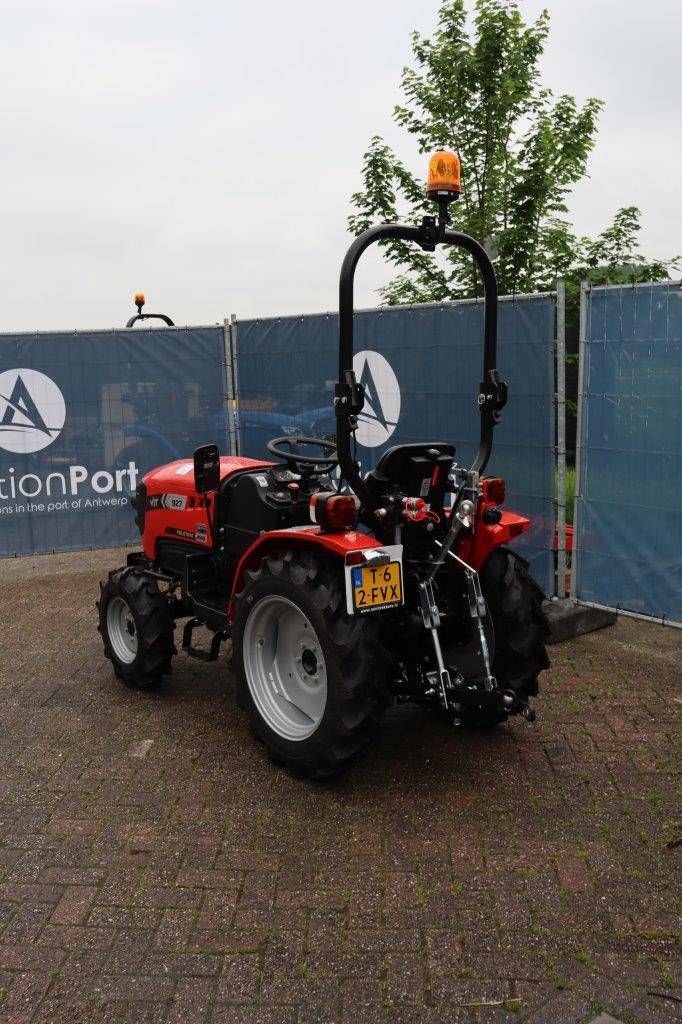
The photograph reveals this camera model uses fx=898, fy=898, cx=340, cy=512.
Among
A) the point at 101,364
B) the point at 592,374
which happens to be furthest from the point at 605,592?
the point at 101,364

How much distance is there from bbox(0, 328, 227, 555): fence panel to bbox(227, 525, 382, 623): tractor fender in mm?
4719

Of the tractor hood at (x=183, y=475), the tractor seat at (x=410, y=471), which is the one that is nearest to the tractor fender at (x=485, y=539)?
the tractor seat at (x=410, y=471)

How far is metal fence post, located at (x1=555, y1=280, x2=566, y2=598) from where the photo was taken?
5.53 meters

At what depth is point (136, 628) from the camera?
487cm

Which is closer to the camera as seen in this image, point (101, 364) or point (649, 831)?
point (649, 831)

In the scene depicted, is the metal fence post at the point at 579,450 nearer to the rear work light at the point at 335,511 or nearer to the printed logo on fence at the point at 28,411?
the rear work light at the point at 335,511

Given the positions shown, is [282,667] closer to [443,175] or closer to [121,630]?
[121,630]

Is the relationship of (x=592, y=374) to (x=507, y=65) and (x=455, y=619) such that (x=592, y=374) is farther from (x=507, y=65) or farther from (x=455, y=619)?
(x=507, y=65)

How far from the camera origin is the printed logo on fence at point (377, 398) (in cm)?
674

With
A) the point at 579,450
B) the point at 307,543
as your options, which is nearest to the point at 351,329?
the point at 307,543

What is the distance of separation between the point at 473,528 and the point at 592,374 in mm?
2080

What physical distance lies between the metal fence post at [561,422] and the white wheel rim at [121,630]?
2.74m

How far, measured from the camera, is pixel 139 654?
4855 mm

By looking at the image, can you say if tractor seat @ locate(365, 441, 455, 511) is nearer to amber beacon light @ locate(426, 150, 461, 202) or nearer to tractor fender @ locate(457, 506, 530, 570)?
tractor fender @ locate(457, 506, 530, 570)
